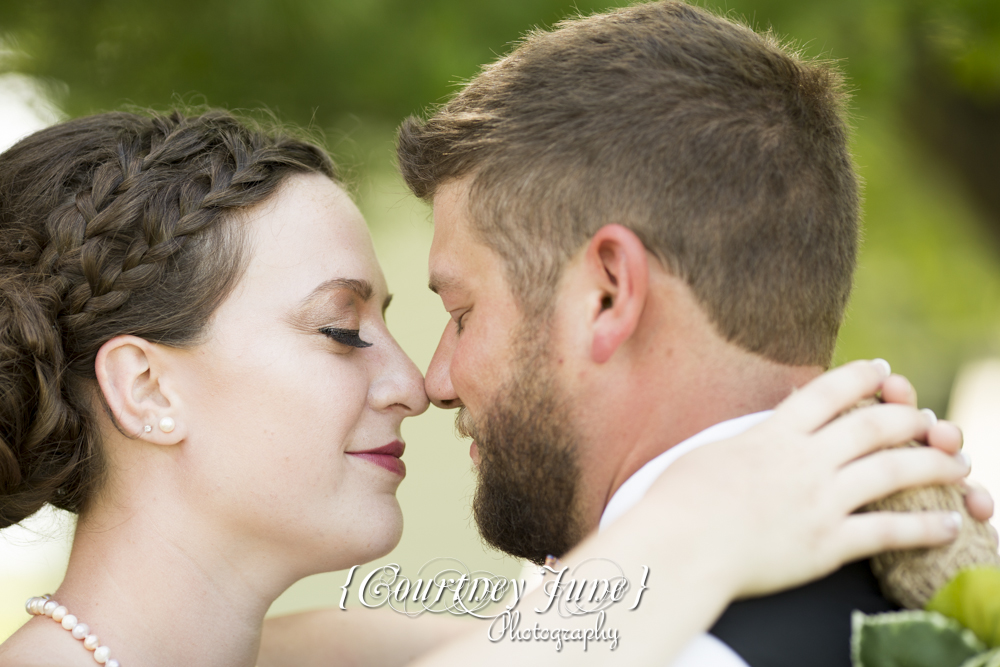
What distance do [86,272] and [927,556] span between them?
2261 millimetres

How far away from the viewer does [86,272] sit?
246 centimetres

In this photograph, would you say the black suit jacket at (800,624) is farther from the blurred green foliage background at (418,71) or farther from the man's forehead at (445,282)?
the blurred green foliage background at (418,71)

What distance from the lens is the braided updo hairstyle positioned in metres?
2.46

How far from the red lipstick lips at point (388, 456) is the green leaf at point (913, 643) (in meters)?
1.50

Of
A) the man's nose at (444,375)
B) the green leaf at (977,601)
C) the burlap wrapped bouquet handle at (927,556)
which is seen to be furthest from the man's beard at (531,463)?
the green leaf at (977,601)

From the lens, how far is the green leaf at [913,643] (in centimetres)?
157

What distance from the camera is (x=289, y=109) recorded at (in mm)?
4551

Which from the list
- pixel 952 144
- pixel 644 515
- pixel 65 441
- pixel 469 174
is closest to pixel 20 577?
pixel 65 441

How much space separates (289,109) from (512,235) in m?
2.70

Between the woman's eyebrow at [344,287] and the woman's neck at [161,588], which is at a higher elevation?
the woman's eyebrow at [344,287]

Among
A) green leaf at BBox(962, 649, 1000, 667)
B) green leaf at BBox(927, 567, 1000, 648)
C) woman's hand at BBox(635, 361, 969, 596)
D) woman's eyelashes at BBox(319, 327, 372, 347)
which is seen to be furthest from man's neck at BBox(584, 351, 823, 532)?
woman's eyelashes at BBox(319, 327, 372, 347)

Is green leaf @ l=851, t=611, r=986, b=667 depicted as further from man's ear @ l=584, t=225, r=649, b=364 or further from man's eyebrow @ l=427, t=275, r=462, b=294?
man's eyebrow @ l=427, t=275, r=462, b=294

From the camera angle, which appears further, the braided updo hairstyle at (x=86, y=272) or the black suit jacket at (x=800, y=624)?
the braided updo hairstyle at (x=86, y=272)

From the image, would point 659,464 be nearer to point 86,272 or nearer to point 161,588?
point 161,588
